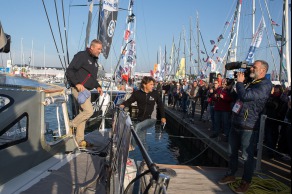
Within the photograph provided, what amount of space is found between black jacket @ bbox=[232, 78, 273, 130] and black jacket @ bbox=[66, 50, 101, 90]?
278 centimetres

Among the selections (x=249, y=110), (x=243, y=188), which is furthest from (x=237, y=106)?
(x=243, y=188)

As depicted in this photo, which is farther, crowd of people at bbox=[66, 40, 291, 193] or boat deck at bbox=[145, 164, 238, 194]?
boat deck at bbox=[145, 164, 238, 194]

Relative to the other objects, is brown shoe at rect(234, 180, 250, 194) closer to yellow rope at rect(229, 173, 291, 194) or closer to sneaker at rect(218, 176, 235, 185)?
yellow rope at rect(229, 173, 291, 194)

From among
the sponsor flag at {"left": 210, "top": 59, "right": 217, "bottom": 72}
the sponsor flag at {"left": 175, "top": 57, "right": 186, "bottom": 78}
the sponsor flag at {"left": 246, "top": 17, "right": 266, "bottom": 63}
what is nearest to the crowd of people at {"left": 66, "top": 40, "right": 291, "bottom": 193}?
the sponsor flag at {"left": 246, "top": 17, "right": 266, "bottom": 63}

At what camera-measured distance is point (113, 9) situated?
34.2ft

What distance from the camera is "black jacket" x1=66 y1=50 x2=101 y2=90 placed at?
A: 5473 millimetres

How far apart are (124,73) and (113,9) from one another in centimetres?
1078

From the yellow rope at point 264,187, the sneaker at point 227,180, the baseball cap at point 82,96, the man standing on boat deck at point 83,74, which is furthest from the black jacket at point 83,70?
the yellow rope at point 264,187

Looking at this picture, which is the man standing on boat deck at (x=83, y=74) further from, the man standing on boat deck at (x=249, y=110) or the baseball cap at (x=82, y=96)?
the man standing on boat deck at (x=249, y=110)

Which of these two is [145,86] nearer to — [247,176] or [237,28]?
[247,176]

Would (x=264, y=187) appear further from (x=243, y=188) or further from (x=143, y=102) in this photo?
(x=143, y=102)

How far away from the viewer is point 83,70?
5.66 metres

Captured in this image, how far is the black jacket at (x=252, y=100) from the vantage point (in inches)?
171

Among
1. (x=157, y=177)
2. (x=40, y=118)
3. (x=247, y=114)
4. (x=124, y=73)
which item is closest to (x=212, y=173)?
(x=247, y=114)
